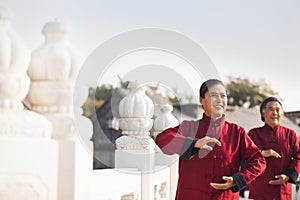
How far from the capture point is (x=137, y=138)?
3451 millimetres

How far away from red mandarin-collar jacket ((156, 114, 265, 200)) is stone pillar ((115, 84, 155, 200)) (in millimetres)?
658

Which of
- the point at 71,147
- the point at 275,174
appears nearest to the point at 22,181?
the point at 71,147

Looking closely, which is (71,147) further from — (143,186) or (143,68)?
(143,186)

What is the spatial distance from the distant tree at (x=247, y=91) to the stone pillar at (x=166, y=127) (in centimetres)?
2407

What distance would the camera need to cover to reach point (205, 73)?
10.2ft

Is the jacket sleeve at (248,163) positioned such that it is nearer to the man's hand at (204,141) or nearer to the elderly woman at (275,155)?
the man's hand at (204,141)

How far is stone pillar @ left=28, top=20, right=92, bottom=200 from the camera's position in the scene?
6.37 feet

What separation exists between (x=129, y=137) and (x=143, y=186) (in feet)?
1.56

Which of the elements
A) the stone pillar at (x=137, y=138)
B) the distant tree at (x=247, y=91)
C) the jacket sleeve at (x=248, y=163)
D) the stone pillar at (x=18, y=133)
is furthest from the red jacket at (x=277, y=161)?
the distant tree at (x=247, y=91)

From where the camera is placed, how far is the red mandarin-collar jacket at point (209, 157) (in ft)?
8.50

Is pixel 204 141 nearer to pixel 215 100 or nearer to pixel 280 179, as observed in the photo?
pixel 215 100

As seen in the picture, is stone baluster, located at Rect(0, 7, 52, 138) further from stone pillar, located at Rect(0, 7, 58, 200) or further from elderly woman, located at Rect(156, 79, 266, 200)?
elderly woman, located at Rect(156, 79, 266, 200)

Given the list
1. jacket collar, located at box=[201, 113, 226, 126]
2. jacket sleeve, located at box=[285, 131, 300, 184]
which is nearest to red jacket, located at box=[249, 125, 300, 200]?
jacket sleeve, located at box=[285, 131, 300, 184]

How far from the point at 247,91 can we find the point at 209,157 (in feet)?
89.2
